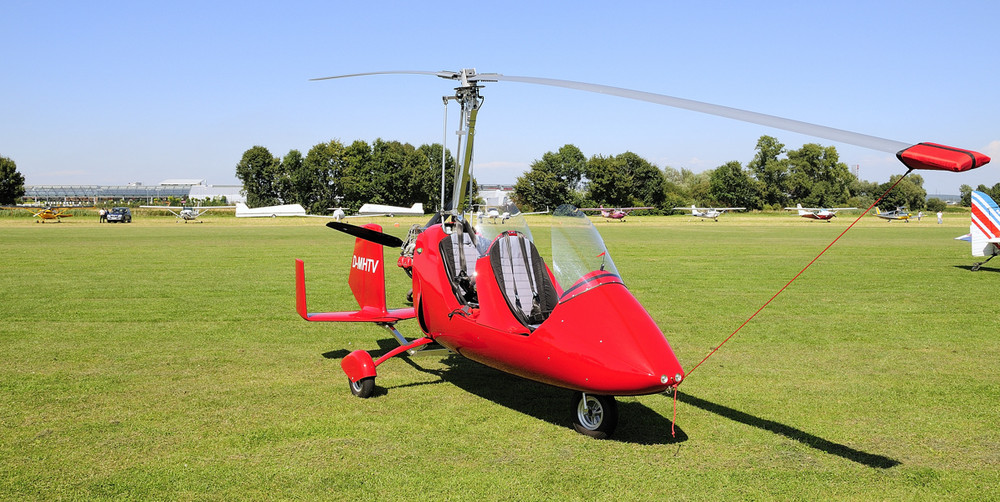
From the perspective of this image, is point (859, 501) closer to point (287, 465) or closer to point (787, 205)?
point (287, 465)


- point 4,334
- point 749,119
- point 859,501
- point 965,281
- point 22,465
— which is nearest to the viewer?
point 749,119

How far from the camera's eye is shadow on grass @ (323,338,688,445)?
19.1 ft

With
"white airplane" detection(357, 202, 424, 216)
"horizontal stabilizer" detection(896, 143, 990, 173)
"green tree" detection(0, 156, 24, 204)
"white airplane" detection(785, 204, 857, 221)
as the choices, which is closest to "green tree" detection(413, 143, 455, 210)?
"white airplane" detection(357, 202, 424, 216)

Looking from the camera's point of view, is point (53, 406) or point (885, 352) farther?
point (885, 352)

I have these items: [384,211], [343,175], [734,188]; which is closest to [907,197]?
[734,188]

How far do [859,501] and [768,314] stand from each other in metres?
8.01

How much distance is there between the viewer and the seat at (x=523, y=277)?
6.21 metres

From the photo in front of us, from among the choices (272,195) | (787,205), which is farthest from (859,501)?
(787,205)

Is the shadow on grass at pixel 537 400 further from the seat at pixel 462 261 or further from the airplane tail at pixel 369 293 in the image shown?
the seat at pixel 462 261

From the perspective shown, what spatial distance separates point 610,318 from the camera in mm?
5227

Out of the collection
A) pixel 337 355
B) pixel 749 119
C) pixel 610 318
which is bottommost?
pixel 337 355

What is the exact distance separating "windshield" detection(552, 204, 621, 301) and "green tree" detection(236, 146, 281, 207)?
98.9 meters

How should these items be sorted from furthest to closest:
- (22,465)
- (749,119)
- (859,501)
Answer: (22,465)
(859,501)
(749,119)

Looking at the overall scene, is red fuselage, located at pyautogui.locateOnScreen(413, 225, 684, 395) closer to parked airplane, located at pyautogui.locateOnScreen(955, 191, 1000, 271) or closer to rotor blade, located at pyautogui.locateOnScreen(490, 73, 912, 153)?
rotor blade, located at pyautogui.locateOnScreen(490, 73, 912, 153)
